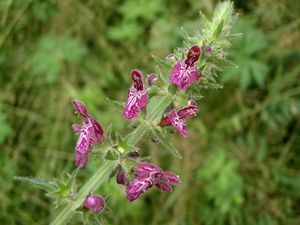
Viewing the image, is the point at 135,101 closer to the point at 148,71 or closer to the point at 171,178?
the point at 171,178

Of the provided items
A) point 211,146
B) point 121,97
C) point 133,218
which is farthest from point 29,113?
point 211,146

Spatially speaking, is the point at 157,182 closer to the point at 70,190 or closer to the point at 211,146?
the point at 70,190

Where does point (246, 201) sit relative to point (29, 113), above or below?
below

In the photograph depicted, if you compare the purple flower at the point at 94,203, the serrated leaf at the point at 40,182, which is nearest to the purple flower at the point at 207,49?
the purple flower at the point at 94,203

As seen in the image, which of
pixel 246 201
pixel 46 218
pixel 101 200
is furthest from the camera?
pixel 246 201

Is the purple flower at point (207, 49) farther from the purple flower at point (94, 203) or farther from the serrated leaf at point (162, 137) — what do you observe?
the purple flower at point (94, 203)

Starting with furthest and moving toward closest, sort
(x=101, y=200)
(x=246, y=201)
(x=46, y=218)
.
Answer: (x=246, y=201)
(x=46, y=218)
(x=101, y=200)

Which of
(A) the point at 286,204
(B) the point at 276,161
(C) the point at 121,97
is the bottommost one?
(A) the point at 286,204

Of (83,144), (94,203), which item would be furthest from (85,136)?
(94,203)
